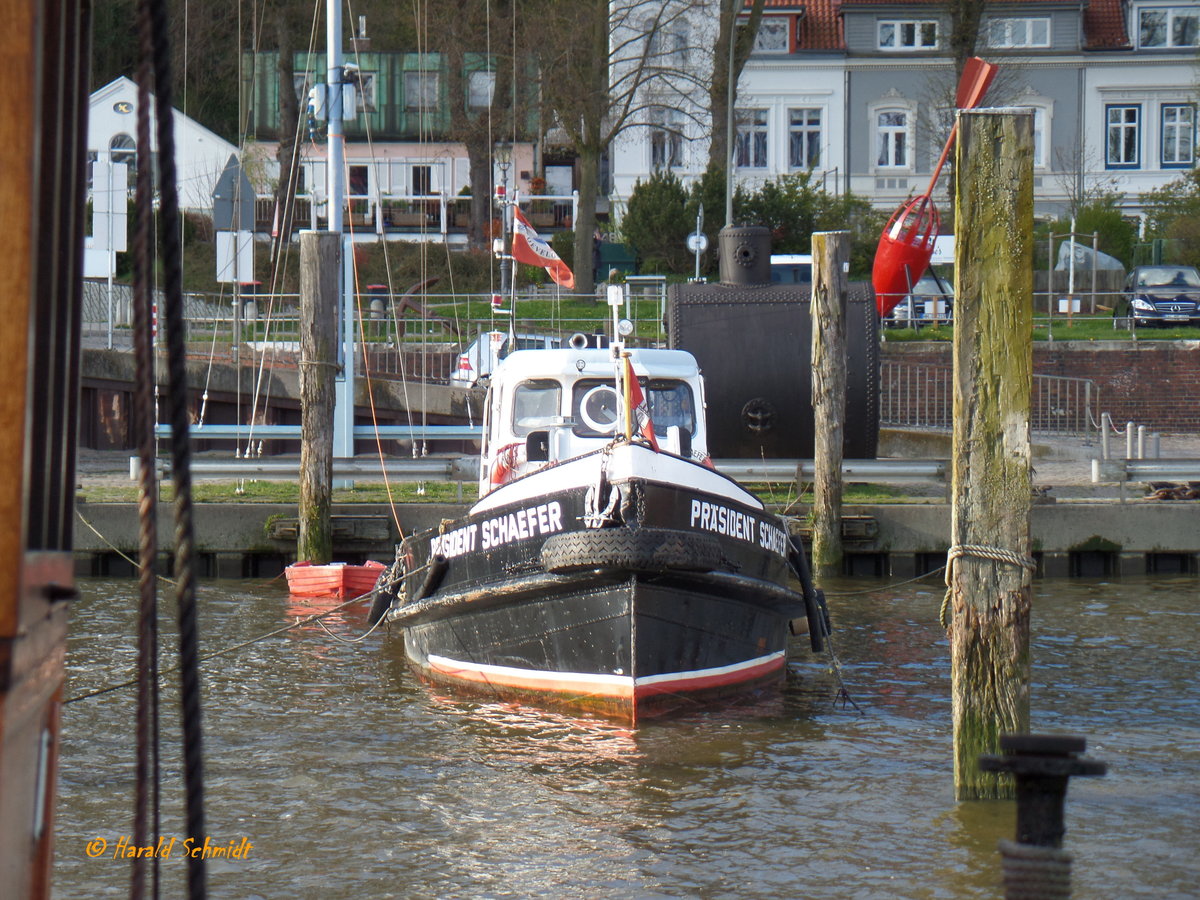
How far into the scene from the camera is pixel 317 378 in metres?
13.5

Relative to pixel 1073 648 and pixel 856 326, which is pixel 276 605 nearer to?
pixel 1073 648

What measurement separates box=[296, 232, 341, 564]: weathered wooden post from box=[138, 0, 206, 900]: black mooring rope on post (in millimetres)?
10819

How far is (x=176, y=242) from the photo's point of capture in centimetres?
281

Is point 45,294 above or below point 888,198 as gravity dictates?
below

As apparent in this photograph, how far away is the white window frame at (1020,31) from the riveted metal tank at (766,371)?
2978cm

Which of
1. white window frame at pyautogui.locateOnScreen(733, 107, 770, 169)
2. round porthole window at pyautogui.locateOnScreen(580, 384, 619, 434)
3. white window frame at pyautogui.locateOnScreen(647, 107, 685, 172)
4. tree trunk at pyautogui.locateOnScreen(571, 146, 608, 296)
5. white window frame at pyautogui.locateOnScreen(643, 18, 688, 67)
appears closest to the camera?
round porthole window at pyautogui.locateOnScreen(580, 384, 619, 434)

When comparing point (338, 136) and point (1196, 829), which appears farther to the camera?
point (338, 136)

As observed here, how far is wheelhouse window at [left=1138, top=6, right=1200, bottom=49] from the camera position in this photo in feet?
146

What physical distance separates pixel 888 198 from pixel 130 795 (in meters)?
39.7

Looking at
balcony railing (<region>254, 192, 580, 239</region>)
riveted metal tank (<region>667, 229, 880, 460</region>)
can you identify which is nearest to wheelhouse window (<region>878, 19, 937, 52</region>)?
balcony railing (<region>254, 192, 580, 239</region>)

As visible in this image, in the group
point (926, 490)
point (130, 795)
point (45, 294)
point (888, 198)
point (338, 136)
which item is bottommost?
point (130, 795)

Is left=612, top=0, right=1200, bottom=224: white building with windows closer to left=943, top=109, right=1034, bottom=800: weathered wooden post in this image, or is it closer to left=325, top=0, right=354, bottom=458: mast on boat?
left=325, top=0, right=354, bottom=458: mast on boat

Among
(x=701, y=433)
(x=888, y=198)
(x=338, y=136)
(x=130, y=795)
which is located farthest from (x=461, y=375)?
(x=888, y=198)

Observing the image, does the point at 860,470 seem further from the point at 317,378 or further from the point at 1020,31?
the point at 1020,31
